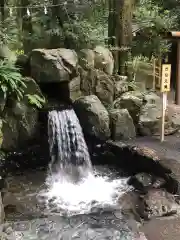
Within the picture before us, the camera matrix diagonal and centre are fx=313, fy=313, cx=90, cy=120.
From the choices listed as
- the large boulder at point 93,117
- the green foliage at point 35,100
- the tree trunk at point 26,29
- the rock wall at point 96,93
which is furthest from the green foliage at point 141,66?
the green foliage at point 35,100

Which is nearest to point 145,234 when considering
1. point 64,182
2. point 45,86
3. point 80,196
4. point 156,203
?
point 156,203

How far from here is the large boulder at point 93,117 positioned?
9.48m

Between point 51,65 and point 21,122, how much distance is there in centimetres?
193

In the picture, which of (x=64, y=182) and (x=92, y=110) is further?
(x=92, y=110)

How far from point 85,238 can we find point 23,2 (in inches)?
429

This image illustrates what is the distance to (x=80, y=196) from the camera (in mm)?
7789

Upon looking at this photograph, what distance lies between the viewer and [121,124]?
974cm

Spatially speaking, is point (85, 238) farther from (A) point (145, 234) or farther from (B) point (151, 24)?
(B) point (151, 24)

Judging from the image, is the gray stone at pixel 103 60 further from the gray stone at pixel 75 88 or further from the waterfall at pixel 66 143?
the waterfall at pixel 66 143

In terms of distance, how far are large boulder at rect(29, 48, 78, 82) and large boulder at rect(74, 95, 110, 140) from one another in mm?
977

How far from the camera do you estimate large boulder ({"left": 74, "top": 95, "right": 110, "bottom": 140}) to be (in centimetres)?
948

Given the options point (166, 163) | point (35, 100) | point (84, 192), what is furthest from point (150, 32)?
point (84, 192)

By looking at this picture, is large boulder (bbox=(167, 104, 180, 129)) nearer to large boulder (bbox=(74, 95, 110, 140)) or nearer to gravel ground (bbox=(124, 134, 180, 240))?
gravel ground (bbox=(124, 134, 180, 240))

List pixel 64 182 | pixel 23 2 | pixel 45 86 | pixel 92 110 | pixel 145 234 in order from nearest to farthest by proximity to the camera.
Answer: pixel 145 234
pixel 64 182
pixel 92 110
pixel 45 86
pixel 23 2
